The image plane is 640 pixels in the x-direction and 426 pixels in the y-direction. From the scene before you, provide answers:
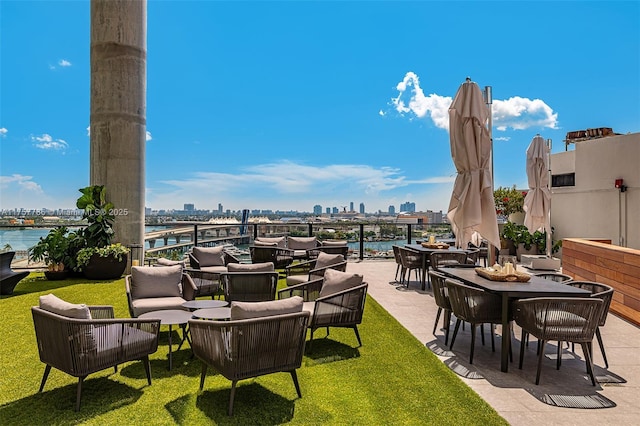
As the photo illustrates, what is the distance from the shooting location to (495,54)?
41.6ft

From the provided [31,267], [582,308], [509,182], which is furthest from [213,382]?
[509,182]

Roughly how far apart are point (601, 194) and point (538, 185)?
12.6ft

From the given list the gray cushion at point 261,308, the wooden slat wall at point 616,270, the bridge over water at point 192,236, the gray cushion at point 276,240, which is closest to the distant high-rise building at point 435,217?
the gray cushion at point 276,240

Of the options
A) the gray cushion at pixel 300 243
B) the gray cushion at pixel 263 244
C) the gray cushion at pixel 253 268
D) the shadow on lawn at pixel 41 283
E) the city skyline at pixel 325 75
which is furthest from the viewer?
the city skyline at pixel 325 75

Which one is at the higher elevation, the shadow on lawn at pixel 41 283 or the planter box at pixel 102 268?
the planter box at pixel 102 268

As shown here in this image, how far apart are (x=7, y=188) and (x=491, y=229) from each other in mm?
11767

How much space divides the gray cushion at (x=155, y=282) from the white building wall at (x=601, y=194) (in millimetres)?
11050

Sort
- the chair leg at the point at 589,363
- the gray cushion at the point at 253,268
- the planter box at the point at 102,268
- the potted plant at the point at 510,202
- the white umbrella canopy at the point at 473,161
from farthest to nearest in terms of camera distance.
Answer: the potted plant at the point at 510,202
the planter box at the point at 102,268
the gray cushion at the point at 253,268
the white umbrella canopy at the point at 473,161
the chair leg at the point at 589,363

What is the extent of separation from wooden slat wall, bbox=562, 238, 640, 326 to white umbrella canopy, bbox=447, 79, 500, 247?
2208mm

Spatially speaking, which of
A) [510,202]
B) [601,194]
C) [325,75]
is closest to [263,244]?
[510,202]

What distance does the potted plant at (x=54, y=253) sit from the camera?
8.88 metres

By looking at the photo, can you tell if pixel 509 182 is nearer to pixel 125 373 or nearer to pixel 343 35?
pixel 343 35

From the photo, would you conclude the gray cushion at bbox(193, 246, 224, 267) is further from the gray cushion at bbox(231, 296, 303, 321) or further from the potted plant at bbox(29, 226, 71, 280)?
the gray cushion at bbox(231, 296, 303, 321)

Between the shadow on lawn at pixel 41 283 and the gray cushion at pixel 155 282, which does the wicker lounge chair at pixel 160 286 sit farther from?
the shadow on lawn at pixel 41 283
